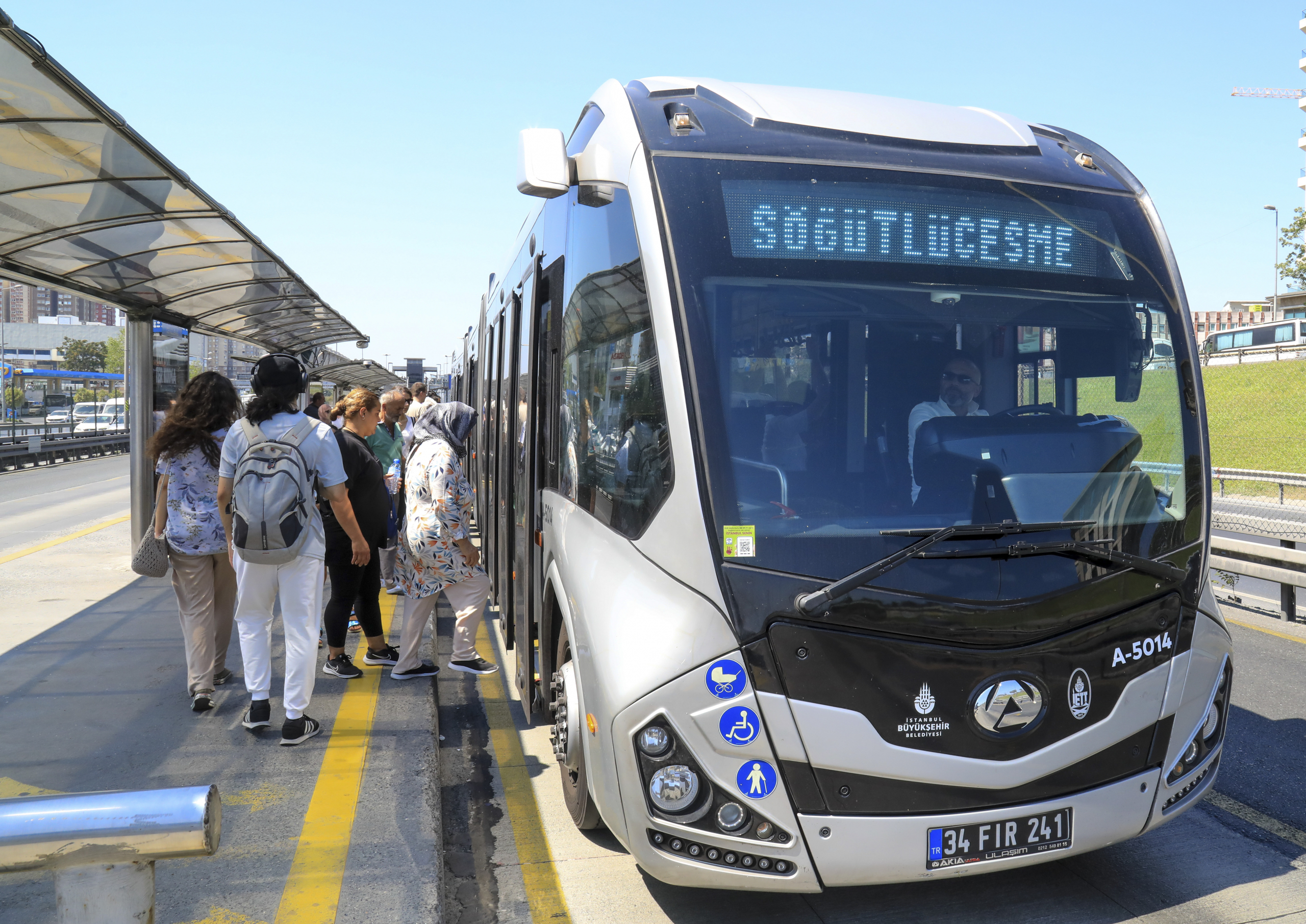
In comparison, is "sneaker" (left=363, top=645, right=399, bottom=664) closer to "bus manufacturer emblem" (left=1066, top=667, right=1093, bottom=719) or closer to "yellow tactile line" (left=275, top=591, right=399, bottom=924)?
"yellow tactile line" (left=275, top=591, right=399, bottom=924)

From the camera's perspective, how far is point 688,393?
327 cm

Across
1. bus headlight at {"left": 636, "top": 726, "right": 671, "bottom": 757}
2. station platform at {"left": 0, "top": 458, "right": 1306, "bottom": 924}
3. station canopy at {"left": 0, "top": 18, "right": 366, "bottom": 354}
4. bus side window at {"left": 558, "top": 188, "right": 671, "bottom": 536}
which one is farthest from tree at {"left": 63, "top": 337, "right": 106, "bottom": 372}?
bus headlight at {"left": 636, "top": 726, "right": 671, "bottom": 757}

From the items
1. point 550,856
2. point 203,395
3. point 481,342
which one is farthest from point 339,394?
point 550,856

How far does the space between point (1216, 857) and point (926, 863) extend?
1.76 meters

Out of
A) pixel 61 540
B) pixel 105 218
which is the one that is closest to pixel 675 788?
pixel 105 218

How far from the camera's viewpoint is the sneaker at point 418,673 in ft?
21.5

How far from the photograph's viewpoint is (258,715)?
5.31 meters

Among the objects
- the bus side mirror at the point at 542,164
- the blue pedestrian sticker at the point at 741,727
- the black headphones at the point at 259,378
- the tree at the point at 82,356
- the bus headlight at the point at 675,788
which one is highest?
the tree at the point at 82,356

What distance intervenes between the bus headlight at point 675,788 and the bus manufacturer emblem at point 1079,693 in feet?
4.06

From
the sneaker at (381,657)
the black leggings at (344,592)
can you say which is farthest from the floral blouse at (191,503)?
the sneaker at (381,657)

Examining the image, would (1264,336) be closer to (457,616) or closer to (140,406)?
(140,406)

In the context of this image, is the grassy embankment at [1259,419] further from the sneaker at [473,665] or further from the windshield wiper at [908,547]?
the windshield wiper at [908,547]

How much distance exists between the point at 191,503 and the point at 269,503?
1.04 m

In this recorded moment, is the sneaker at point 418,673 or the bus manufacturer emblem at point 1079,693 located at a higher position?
the bus manufacturer emblem at point 1079,693
